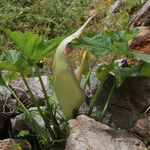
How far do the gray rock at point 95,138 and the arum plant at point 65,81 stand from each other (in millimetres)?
172

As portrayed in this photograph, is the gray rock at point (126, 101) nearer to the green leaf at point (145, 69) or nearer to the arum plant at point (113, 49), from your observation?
the arum plant at point (113, 49)

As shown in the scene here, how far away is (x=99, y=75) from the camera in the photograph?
11.6ft

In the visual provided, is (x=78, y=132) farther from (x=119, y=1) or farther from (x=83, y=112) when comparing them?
(x=119, y=1)

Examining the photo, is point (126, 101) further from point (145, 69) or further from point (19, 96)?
point (19, 96)

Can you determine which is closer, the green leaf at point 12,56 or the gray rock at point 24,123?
the green leaf at point 12,56

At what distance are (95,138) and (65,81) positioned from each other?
45 cm

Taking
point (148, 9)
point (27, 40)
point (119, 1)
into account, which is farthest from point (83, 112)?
point (119, 1)

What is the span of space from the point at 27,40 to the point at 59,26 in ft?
11.4

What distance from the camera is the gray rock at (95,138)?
3.07 meters

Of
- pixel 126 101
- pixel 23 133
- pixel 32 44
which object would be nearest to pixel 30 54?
pixel 32 44

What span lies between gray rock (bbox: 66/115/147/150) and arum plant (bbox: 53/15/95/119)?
172mm

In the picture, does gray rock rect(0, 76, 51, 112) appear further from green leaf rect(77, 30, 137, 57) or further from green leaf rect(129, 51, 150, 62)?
green leaf rect(129, 51, 150, 62)

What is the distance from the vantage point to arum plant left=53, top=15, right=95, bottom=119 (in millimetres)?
3348

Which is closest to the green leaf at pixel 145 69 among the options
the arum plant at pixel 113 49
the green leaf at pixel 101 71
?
the arum plant at pixel 113 49
